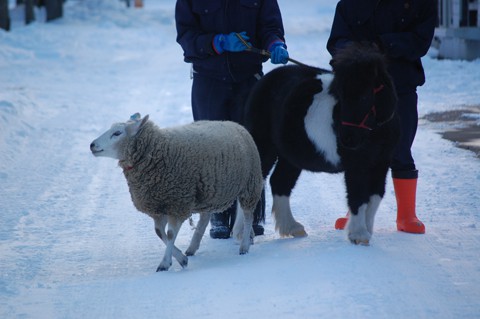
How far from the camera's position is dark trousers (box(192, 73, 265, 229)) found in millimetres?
6703

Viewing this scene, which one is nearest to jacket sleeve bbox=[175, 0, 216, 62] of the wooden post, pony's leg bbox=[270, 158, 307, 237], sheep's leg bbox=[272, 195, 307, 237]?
pony's leg bbox=[270, 158, 307, 237]

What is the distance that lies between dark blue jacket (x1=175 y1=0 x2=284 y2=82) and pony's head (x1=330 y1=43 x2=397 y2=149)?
99 centimetres

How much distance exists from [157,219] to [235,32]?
1.69 metres

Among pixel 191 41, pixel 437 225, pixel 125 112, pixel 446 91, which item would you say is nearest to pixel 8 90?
pixel 125 112

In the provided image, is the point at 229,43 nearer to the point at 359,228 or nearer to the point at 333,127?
the point at 333,127

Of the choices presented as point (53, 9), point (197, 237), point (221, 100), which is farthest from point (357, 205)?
point (53, 9)

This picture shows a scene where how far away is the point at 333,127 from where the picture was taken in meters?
5.89

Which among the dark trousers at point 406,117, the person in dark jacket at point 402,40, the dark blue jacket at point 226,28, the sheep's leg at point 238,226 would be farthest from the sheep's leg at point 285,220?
the dark blue jacket at point 226,28

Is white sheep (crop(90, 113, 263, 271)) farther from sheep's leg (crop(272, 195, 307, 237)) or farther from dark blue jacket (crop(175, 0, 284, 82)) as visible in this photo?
dark blue jacket (crop(175, 0, 284, 82))

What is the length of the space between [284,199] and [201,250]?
79cm

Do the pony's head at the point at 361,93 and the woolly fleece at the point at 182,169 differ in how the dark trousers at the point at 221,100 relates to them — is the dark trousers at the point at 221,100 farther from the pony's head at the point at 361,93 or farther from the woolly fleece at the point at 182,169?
the pony's head at the point at 361,93

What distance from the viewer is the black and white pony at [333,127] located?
5660 mm

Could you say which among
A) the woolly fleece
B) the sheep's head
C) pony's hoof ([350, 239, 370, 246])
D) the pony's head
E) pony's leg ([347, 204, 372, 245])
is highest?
the pony's head

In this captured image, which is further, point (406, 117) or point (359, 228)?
point (406, 117)
